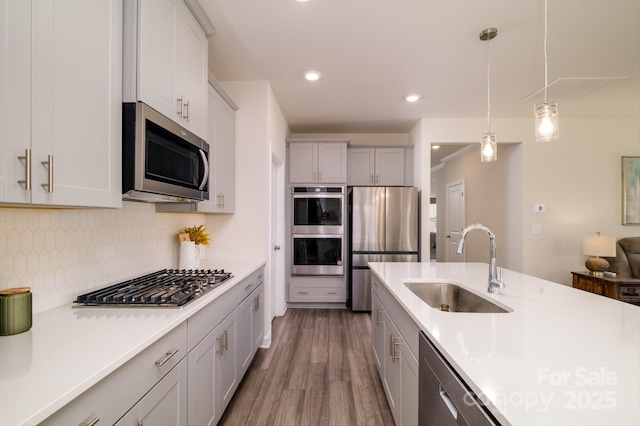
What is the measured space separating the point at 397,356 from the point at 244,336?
1.14m

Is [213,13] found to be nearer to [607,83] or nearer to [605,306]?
[605,306]

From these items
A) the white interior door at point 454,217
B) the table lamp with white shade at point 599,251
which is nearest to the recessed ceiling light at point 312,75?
the table lamp with white shade at point 599,251

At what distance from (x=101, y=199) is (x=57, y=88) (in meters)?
0.41

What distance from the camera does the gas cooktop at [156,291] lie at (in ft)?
4.22

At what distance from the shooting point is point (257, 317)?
253 centimetres

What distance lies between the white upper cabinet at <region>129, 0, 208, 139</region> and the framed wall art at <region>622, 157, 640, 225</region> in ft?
17.4

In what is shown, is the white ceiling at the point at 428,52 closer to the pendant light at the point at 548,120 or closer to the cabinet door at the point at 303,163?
the cabinet door at the point at 303,163

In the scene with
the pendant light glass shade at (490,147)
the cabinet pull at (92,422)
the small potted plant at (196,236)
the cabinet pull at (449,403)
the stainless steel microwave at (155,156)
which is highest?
the pendant light glass shade at (490,147)

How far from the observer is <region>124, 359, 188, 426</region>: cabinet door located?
0.93 metres

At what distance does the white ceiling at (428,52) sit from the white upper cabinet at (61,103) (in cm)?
108

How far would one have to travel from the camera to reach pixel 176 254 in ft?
7.67

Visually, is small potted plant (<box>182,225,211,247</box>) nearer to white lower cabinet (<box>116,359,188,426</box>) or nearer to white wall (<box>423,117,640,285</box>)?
white lower cabinet (<box>116,359,188,426</box>)

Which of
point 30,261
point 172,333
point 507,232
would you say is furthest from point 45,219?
point 507,232

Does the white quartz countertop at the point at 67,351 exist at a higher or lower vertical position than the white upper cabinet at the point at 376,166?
lower
